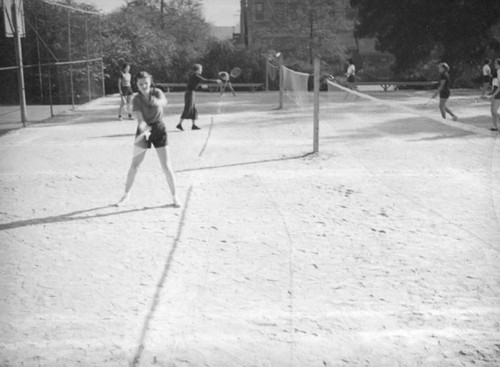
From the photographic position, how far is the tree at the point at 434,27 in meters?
29.6

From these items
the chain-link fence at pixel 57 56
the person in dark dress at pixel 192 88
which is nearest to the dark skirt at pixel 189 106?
the person in dark dress at pixel 192 88

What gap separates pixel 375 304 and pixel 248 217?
277cm

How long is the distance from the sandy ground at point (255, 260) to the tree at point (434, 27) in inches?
831

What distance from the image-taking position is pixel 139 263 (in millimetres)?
5375

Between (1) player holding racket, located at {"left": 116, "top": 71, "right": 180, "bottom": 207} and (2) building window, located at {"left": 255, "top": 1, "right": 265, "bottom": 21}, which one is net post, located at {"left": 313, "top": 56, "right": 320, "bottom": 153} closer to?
(1) player holding racket, located at {"left": 116, "top": 71, "right": 180, "bottom": 207}

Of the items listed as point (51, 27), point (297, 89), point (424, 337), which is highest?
point (51, 27)

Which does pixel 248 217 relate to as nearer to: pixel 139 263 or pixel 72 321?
pixel 139 263

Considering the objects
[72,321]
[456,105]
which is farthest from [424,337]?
[456,105]

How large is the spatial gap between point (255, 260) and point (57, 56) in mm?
23194

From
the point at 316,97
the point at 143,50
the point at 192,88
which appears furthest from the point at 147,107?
the point at 143,50

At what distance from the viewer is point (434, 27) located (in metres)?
30.5

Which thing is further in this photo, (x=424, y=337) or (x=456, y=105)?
(x=456, y=105)

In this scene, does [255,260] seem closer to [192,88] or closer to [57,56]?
[192,88]

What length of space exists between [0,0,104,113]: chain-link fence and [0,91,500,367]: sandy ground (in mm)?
14861
